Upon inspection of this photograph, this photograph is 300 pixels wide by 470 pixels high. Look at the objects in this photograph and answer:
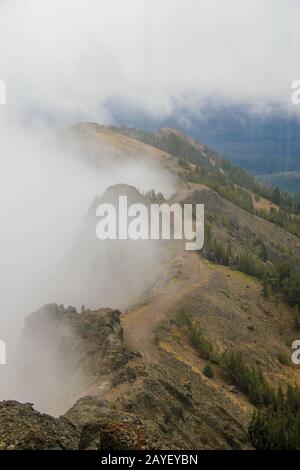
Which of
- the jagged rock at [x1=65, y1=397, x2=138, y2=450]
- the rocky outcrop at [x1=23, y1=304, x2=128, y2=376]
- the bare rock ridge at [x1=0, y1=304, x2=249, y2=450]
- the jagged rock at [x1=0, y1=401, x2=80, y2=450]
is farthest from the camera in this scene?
the rocky outcrop at [x1=23, y1=304, x2=128, y2=376]

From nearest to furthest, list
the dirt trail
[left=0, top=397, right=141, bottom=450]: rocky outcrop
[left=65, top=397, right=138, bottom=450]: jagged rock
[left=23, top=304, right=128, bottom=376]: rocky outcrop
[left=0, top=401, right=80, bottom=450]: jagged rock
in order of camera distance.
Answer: [left=0, top=401, right=80, bottom=450]: jagged rock, [left=0, top=397, right=141, bottom=450]: rocky outcrop, [left=65, top=397, right=138, bottom=450]: jagged rock, [left=23, top=304, right=128, bottom=376]: rocky outcrop, the dirt trail

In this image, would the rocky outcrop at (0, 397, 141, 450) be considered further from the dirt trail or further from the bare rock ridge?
the dirt trail

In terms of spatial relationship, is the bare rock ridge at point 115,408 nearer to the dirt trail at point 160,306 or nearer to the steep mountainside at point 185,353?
the steep mountainside at point 185,353

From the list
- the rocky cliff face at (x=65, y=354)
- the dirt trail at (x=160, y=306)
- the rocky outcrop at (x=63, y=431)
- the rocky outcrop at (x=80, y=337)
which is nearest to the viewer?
the rocky outcrop at (x=63, y=431)

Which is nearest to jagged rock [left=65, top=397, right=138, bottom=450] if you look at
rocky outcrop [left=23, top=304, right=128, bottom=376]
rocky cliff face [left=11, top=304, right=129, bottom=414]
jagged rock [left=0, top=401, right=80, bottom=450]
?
jagged rock [left=0, top=401, right=80, bottom=450]

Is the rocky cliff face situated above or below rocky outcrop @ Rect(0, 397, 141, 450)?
below

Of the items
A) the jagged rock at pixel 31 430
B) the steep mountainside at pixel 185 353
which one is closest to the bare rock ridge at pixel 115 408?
the jagged rock at pixel 31 430

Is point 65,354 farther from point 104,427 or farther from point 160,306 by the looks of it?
point 104,427

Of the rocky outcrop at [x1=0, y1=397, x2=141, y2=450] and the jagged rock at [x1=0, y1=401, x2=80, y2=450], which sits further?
the rocky outcrop at [x1=0, y1=397, x2=141, y2=450]

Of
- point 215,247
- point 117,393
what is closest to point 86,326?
point 117,393

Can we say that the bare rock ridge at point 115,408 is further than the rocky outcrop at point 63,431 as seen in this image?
Yes
